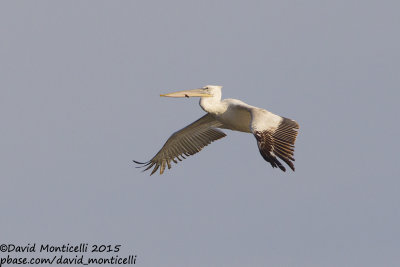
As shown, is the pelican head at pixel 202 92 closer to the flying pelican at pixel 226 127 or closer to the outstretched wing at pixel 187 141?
the flying pelican at pixel 226 127

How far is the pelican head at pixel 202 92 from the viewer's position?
1648cm

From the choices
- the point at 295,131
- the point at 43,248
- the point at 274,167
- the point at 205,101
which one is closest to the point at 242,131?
the point at 205,101

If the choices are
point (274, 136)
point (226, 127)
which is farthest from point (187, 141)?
point (274, 136)

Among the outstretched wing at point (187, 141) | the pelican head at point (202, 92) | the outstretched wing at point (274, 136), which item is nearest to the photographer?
the outstretched wing at point (274, 136)

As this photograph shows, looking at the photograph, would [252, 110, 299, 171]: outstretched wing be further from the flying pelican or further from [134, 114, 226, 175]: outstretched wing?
[134, 114, 226, 175]: outstretched wing

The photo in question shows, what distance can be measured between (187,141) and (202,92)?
210cm

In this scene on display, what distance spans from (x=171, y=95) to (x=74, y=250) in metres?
3.35

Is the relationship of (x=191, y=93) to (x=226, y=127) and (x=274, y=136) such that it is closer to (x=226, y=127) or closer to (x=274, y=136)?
(x=226, y=127)

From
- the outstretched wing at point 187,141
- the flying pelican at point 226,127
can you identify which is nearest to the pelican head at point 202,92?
the flying pelican at point 226,127

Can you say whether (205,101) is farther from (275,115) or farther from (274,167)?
(274,167)

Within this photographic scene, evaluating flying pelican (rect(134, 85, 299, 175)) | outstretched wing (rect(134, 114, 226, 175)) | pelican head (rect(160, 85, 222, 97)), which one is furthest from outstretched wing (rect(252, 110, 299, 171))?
outstretched wing (rect(134, 114, 226, 175))

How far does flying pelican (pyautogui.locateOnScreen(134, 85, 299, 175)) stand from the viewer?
1413cm

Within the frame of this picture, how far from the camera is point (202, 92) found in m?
16.6

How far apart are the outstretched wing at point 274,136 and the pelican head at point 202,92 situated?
1.43m
